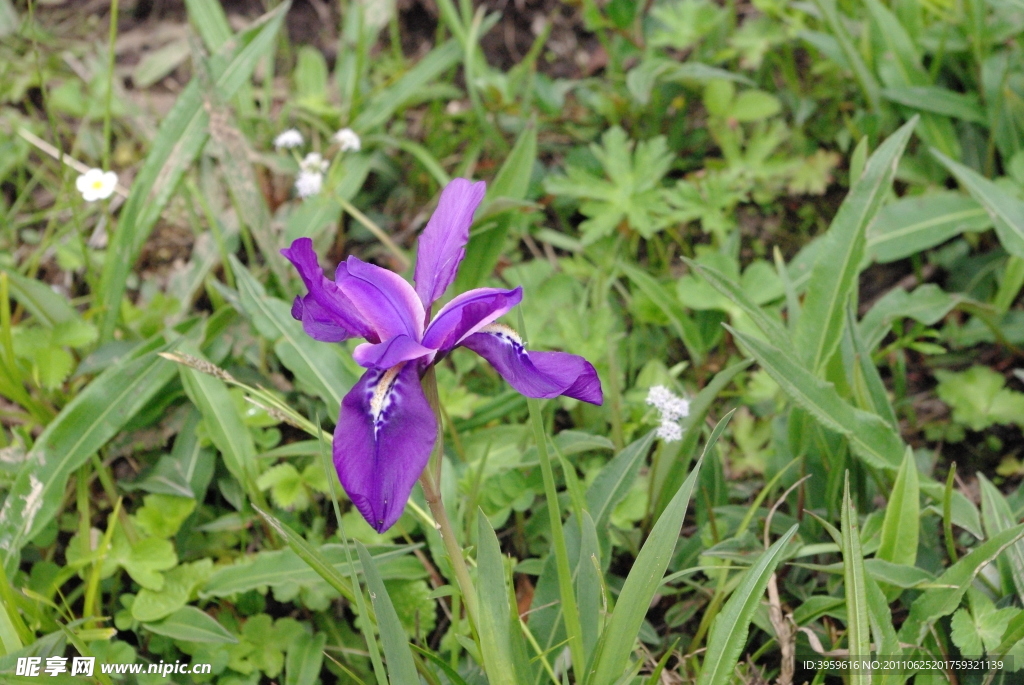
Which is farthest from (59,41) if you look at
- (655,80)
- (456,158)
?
(655,80)

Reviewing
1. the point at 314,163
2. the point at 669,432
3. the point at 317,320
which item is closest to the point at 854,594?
the point at 669,432

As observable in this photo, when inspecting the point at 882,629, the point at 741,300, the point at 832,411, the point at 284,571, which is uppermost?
the point at 741,300

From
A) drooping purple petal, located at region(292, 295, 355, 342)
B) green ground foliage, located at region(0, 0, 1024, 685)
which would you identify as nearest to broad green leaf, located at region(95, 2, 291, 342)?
green ground foliage, located at region(0, 0, 1024, 685)

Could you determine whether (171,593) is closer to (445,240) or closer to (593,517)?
(593,517)

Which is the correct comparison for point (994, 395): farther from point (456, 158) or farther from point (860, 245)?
point (456, 158)

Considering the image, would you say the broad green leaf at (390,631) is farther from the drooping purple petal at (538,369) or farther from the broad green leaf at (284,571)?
the broad green leaf at (284,571)

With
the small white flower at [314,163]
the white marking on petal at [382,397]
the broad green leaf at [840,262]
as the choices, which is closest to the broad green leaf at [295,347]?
the small white flower at [314,163]
